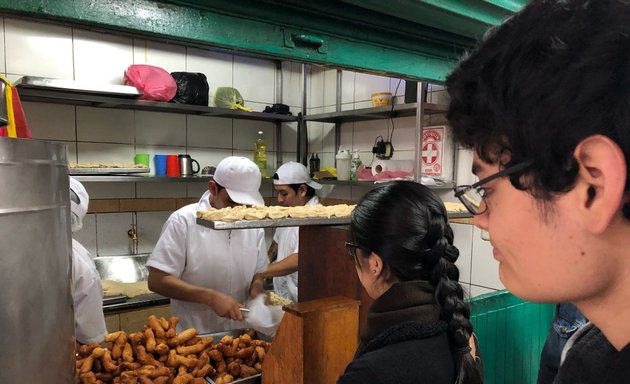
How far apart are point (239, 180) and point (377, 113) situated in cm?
156

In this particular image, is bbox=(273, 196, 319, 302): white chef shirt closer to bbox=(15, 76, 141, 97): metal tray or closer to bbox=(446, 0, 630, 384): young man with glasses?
bbox=(15, 76, 141, 97): metal tray

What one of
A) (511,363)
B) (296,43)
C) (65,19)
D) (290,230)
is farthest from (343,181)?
(65,19)

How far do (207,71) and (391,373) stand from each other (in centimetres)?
361

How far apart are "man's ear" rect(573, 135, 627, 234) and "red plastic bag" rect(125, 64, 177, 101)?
11.1ft

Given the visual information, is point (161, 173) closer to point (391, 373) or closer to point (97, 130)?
point (97, 130)

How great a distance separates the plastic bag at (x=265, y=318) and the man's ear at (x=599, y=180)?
163 centimetres

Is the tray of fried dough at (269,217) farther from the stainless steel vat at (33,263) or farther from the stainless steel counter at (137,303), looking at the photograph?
the stainless steel counter at (137,303)

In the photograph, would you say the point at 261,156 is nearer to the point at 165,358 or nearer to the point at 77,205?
the point at 77,205

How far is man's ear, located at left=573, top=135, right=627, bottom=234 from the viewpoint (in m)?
0.49

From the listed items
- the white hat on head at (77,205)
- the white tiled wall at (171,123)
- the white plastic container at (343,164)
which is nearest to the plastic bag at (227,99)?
the white tiled wall at (171,123)

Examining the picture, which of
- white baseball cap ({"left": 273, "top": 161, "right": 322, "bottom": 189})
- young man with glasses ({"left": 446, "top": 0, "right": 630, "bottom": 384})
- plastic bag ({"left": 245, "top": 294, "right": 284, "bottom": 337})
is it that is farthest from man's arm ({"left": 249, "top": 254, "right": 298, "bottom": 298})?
young man with glasses ({"left": 446, "top": 0, "right": 630, "bottom": 384})

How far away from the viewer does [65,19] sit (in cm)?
90

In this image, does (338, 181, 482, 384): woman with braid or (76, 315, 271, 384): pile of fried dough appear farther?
(76, 315, 271, 384): pile of fried dough

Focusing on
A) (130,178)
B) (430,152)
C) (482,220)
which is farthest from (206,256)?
(482,220)
